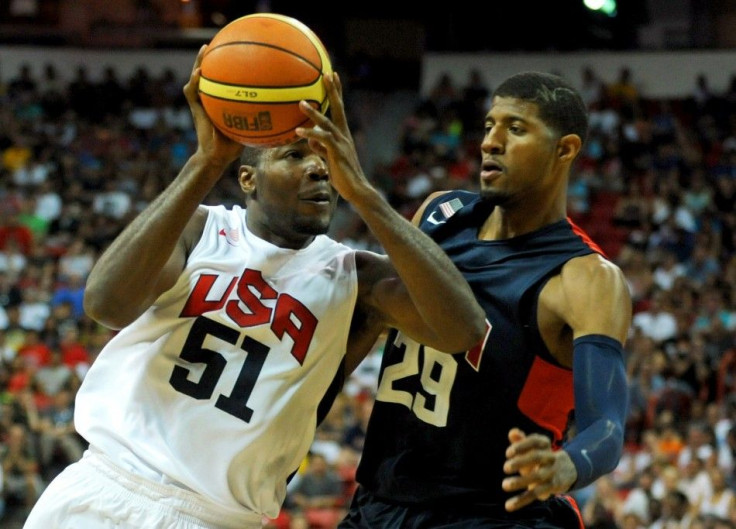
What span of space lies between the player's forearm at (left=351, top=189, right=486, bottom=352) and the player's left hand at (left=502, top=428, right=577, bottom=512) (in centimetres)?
71

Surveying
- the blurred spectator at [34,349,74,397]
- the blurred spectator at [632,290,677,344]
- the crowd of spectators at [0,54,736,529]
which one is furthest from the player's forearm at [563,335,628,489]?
the blurred spectator at [632,290,677,344]

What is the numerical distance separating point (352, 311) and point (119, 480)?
3.35 feet

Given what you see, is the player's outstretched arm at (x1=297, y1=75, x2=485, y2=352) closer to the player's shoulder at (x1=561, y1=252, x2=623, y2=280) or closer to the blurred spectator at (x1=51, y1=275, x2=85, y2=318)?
the player's shoulder at (x1=561, y1=252, x2=623, y2=280)

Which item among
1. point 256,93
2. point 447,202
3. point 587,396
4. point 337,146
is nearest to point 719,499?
point 447,202

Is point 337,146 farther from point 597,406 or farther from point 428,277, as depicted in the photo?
point 597,406

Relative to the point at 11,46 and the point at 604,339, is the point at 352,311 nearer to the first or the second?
the point at 604,339

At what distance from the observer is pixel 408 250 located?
12.0ft

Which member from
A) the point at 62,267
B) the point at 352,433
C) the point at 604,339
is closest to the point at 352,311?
the point at 604,339

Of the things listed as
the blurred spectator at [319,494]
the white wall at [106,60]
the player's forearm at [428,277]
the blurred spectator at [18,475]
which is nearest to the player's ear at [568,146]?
the player's forearm at [428,277]

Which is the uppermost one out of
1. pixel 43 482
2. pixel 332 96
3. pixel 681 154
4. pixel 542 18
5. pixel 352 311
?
pixel 332 96

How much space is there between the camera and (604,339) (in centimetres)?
370

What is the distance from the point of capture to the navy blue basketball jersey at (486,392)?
407 centimetres

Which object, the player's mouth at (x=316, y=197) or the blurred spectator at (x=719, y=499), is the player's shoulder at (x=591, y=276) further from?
the blurred spectator at (x=719, y=499)

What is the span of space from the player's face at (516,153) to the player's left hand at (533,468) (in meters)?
1.26
